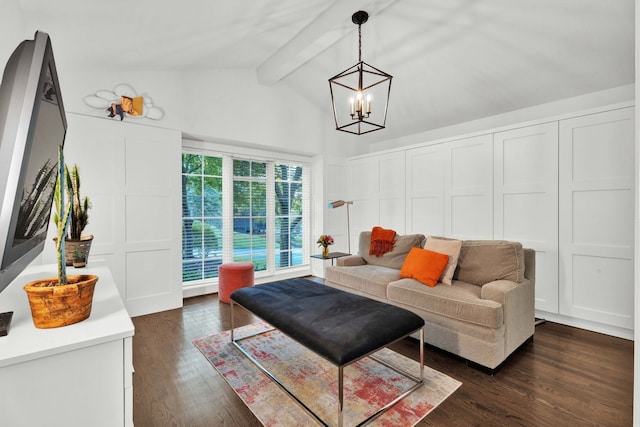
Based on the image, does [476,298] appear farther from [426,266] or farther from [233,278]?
[233,278]

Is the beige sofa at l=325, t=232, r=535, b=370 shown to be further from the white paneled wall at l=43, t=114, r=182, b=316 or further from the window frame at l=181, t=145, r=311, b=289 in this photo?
the white paneled wall at l=43, t=114, r=182, b=316

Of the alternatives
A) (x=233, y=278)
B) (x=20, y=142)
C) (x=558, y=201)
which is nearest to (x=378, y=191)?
(x=558, y=201)

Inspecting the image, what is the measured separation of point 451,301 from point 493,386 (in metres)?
0.59

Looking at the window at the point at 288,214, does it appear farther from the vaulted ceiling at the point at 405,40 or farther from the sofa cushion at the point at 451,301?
the sofa cushion at the point at 451,301

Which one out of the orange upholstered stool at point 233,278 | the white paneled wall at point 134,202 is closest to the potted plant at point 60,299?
the white paneled wall at point 134,202

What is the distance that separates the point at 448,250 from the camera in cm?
286

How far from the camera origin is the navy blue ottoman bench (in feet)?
5.21

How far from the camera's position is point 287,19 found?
3.01 meters

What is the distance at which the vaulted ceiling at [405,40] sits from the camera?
2314 mm

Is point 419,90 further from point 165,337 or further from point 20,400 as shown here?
point 20,400

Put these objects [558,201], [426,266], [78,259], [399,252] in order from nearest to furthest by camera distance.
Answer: [78,259], [426,266], [558,201], [399,252]

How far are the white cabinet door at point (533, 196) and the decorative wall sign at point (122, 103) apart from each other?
404 centimetres

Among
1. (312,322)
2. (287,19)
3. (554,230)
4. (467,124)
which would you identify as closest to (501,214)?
(554,230)

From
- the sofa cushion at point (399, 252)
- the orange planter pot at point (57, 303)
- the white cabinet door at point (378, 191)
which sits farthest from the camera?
the white cabinet door at point (378, 191)
